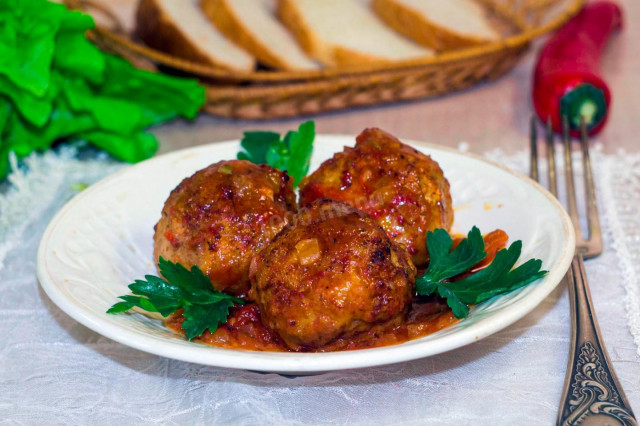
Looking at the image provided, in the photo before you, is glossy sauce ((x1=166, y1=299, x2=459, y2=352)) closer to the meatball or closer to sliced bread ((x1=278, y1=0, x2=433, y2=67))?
the meatball

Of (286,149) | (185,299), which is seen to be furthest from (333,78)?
(185,299)

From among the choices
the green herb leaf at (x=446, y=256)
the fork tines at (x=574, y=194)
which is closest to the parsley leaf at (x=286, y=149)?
the green herb leaf at (x=446, y=256)

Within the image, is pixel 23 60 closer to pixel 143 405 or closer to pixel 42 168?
pixel 42 168

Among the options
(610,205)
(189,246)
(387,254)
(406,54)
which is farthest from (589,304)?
(406,54)

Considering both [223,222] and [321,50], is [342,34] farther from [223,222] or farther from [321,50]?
[223,222]

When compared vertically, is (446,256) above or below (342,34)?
below

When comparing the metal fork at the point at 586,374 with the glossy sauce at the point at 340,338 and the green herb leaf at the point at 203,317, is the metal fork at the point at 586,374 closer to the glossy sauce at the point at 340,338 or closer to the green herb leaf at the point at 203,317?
the glossy sauce at the point at 340,338
